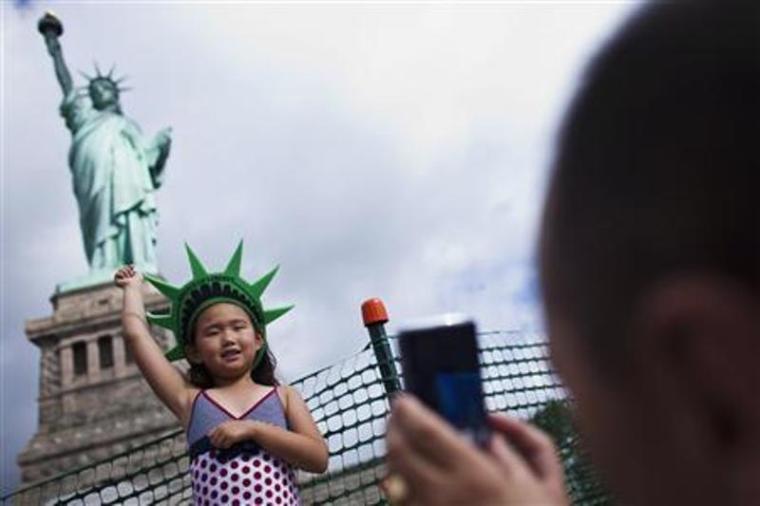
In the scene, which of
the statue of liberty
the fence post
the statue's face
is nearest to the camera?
the fence post

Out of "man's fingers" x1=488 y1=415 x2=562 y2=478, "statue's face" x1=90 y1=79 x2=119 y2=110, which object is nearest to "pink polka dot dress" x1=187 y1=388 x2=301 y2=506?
"man's fingers" x1=488 y1=415 x2=562 y2=478

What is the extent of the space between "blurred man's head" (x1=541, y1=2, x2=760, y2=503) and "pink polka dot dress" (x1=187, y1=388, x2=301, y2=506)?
1747 mm

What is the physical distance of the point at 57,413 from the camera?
1395 centimetres

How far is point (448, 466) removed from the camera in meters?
0.54

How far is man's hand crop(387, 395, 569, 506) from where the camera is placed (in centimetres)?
53

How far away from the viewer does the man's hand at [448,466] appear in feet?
1.74

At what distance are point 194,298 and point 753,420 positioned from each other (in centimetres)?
210

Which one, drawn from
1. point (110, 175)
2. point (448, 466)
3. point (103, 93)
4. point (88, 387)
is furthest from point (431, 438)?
point (103, 93)

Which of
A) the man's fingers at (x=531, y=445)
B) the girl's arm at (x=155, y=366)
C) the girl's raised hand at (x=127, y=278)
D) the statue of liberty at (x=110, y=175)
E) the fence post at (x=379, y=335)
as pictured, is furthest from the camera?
the statue of liberty at (x=110, y=175)

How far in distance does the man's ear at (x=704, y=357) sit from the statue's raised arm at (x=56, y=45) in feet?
60.7

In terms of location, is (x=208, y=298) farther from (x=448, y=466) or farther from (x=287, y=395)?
(x=448, y=466)

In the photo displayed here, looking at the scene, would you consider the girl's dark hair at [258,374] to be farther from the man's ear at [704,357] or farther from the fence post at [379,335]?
the man's ear at [704,357]

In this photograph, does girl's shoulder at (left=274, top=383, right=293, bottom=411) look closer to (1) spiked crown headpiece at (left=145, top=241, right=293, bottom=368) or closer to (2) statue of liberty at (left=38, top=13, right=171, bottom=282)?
(1) spiked crown headpiece at (left=145, top=241, right=293, bottom=368)

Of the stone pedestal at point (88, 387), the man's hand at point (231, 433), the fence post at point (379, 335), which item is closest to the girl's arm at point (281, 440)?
the man's hand at point (231, 433)
